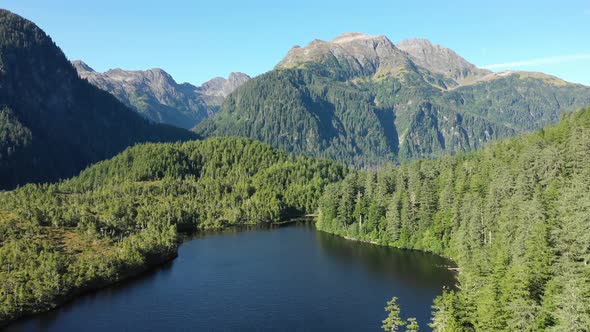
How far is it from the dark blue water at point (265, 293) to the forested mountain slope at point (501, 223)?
1216cm

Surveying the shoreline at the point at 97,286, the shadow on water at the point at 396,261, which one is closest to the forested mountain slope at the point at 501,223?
the shadow on water at the point at 396,261

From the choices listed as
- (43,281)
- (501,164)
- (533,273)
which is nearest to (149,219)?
(43,281)

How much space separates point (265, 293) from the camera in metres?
113

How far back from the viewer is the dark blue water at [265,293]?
9456cm

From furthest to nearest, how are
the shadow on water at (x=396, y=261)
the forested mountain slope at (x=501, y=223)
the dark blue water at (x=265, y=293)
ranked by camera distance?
the shadow on water at (x=396, y=261), the dark blue water at (x=265, y=293), the forested mountain slope at (x=501, y=223)

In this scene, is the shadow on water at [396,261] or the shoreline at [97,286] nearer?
the shoreline at [97,286]

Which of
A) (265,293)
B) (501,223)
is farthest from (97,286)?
(501,223)

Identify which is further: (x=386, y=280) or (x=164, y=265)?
(x=164, y=265)

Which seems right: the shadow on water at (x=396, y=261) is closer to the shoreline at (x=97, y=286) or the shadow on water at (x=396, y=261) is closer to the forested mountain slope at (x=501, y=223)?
the forested mountain slope at (x=501, y=223)

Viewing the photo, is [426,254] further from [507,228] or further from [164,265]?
[164,265]

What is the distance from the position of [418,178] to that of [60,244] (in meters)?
119

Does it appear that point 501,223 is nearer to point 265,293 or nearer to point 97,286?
point 265,293

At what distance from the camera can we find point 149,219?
18575 cm

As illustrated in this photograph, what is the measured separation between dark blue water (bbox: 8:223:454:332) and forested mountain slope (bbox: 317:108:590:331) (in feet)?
39.9
